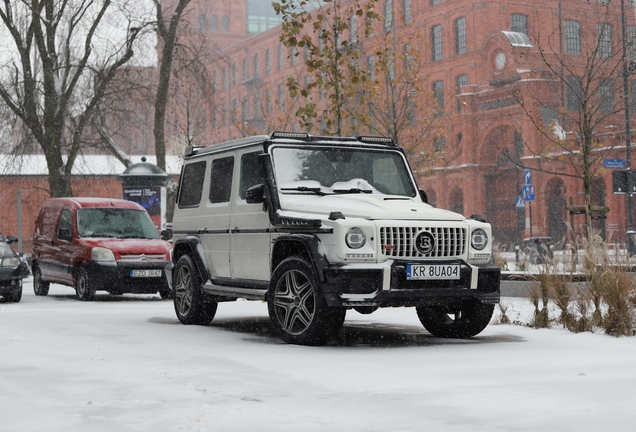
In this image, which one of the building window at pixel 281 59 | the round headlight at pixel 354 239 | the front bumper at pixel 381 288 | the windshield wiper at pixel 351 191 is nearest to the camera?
the front bumper at pixel 381 288

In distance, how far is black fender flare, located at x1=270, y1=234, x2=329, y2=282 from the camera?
1009 centimetres

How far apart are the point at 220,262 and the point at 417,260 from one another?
3079 mm

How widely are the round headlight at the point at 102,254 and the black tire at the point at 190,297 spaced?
17.8ft

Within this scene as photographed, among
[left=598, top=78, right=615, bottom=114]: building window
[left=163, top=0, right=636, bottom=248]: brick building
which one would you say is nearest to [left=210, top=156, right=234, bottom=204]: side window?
[left=598, top=78, right=615, bottom=114]: building window

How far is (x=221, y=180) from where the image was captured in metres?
12.5

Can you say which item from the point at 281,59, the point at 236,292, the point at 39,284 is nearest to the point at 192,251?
the point at 236,292

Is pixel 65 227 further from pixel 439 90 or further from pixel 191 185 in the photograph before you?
pixel 439 90

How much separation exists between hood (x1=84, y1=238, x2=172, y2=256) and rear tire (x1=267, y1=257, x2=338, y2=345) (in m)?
8.26

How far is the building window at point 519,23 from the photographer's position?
62750 mm

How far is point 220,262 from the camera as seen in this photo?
40.7 ft

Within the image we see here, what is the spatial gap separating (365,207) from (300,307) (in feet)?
3.98

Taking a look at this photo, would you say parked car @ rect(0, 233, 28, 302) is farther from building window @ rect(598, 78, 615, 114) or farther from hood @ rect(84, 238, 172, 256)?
building window @ rect(598, 78, 615, 114)

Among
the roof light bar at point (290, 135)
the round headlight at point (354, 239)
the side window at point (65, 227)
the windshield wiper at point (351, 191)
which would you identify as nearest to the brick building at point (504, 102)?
the side window at point (65, 227)

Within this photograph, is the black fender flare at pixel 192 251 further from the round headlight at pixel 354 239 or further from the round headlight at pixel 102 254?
the round headlight at pixel 102 254
